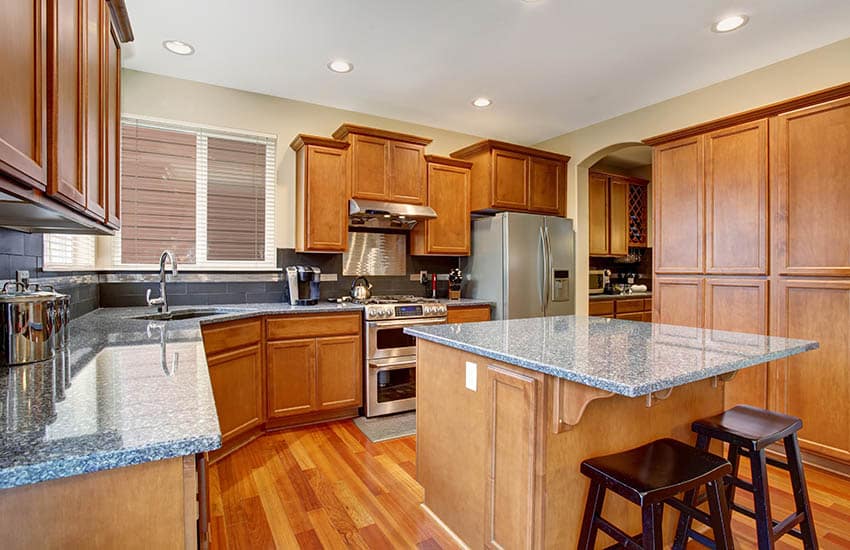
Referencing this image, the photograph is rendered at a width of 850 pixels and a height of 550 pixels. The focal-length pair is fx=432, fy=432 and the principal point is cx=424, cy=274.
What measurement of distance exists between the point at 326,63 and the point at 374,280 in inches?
76.9

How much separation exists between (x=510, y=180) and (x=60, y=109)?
3.80m

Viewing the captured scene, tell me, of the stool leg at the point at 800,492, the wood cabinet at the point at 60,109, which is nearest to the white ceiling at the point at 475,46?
the wood cabinet at the point at 60,109

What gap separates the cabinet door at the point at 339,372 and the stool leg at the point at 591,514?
2301 millimetres

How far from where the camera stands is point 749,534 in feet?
6.54

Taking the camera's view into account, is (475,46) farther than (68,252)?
Yes

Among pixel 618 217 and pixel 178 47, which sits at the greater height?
pixel 178 47

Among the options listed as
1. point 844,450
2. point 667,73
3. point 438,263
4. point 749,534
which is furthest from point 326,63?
point 844,450

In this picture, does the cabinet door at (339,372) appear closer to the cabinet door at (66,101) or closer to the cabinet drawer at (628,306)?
the cabinet door at (66,101)

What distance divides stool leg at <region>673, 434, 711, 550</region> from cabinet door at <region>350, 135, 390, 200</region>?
2.94 meters

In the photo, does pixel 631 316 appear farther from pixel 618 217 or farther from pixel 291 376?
pixel 291 376

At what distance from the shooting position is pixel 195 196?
11.7 feet

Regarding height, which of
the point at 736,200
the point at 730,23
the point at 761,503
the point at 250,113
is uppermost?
the point at 730,23

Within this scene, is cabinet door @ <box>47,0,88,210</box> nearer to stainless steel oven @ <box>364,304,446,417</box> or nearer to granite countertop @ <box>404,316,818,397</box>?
granite countertop @ <box>404,316,818,397</box>

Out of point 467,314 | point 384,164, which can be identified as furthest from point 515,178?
point 467,314
